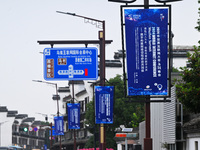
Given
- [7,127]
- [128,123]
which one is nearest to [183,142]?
[128,123]

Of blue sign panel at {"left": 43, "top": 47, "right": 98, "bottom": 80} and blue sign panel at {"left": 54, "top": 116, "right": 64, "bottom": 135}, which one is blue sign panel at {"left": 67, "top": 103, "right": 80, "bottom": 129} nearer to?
blue sign panel at {"left": 54, "top": 116, "right": 64, "bottom": 135}

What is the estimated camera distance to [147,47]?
17.0 m

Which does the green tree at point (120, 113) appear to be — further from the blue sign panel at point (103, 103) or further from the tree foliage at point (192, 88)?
the tree foliage at point (192, 88)

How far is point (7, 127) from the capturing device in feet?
624

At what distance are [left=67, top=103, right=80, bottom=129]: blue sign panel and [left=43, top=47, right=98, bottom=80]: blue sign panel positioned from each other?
17282 millimetres

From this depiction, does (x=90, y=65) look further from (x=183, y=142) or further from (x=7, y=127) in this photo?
(x=7, y=127)

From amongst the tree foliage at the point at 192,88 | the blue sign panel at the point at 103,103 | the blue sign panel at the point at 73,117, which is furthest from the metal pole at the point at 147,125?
the blue sign panel at the point at 73,117

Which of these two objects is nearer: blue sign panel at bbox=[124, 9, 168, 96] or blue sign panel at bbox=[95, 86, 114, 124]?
blue sign panel at bbox=[124, 9, 168, 96]

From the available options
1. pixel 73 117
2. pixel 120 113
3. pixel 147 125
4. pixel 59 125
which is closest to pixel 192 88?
pixel 147 125

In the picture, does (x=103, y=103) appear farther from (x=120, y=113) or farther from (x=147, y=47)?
(x=120, y=113)

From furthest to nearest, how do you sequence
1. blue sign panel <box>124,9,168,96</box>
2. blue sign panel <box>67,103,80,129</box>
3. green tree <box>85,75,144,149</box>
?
green tree <box>85,75,144,149</box> → blue sign panel <box>67,103,80,129</box> → blue sign panel <box>124,9,168,96</box>

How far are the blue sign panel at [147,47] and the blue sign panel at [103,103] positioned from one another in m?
15.3

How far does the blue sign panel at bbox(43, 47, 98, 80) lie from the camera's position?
3647 centimetres

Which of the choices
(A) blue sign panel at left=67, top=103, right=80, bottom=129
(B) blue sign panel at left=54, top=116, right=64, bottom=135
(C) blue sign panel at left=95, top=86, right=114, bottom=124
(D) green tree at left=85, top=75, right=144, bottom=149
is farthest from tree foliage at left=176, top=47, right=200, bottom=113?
(B) blue sign panel at left=54, top=116, right=64, bottom=135
